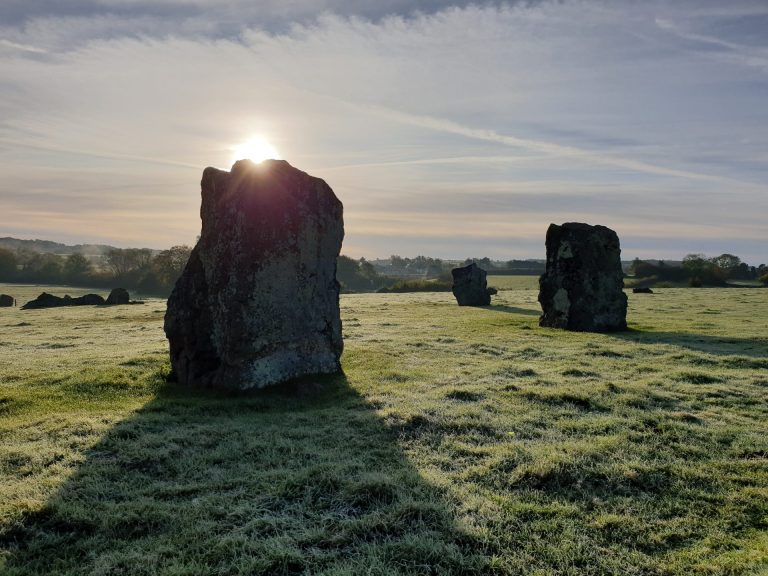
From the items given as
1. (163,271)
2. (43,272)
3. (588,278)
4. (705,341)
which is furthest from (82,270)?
(705,341)

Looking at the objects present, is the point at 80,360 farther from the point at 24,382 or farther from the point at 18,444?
the point at 18,444

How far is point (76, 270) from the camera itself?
97.6 meters

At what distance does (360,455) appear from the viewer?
28.3ft

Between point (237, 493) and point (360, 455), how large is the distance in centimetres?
211

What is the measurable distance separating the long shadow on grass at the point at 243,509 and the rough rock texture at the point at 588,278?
16408mm

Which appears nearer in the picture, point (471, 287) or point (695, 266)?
point (471, 287)

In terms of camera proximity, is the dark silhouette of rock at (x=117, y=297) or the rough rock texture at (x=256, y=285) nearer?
the rough rock texture at (x=256, y=285)

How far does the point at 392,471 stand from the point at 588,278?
59.8 feet

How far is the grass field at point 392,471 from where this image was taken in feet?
18.8

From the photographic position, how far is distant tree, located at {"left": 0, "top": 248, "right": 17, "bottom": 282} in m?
97.1

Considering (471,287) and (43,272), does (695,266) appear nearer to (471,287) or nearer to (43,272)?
(471,287)

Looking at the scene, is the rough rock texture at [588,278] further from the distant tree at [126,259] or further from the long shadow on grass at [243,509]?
the distant tree at [126,259]

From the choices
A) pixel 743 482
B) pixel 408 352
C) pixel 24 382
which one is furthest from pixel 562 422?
pixel 24 382

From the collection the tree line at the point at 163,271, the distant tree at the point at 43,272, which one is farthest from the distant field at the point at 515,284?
the distant tree at the point at 43,272
